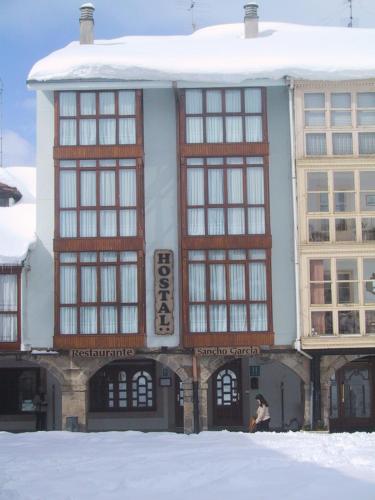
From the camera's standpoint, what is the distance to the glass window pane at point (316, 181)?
1104 inches

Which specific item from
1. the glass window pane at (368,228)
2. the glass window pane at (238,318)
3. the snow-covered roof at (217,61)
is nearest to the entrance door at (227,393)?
the glass window pane at (238,318)

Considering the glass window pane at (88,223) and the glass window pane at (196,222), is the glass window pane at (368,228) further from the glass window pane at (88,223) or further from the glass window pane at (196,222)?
the glass window pane at (88,223)

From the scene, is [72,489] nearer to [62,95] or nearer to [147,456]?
[147,456]

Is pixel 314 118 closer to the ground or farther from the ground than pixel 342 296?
farther from the ground

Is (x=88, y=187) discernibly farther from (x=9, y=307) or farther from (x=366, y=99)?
(x=366, y=99)

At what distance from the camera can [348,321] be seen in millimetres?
27422

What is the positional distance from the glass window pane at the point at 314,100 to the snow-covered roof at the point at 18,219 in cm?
961

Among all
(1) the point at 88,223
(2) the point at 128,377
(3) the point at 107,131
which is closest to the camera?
(1) the point at 88,223

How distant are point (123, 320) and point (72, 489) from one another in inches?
444

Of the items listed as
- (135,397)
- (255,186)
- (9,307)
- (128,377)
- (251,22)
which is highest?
(251,22)

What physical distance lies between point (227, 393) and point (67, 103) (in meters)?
11.8

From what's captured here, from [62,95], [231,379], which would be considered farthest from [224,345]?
[62,95]

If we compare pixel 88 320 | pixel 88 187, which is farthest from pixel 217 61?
pixel 88 320

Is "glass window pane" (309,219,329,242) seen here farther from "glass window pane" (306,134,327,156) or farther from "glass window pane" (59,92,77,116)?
"glass window pane" (59,92,77,116)
